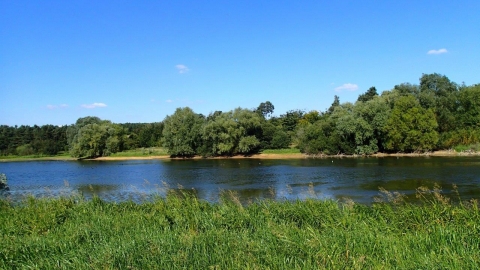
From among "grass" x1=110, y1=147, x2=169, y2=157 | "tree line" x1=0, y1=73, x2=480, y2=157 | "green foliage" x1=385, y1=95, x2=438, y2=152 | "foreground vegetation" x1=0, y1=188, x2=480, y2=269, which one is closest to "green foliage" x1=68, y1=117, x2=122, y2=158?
"tree line" x1=0, y1=73, x2=480, y2=157

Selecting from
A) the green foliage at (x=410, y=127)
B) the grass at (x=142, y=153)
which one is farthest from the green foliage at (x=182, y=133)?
the green foliage at (x=410, y=127)

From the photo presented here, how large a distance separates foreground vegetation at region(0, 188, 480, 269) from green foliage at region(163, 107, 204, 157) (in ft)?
197

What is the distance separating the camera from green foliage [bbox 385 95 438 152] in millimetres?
56750

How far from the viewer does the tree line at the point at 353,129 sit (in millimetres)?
58031

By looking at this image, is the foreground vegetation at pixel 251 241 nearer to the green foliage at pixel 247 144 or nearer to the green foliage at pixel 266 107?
the green foliage at pixel 247 144

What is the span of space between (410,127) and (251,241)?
183ft

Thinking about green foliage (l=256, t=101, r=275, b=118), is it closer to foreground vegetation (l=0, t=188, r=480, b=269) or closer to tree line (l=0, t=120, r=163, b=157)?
tree line (l=0, t=120, r=163, b=157)

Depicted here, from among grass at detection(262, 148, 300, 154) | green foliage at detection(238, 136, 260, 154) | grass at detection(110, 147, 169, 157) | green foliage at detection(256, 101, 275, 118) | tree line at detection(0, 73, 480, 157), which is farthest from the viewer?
green foliage at detection(256, 101, 275, 118)

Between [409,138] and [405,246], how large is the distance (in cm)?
5484

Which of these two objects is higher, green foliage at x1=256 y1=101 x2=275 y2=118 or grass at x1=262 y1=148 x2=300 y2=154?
green foliage at x1=256 y1=101 x2=275 y2=118

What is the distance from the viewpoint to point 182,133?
234 ft

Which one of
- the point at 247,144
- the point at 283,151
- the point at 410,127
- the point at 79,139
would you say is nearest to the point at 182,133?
the point at 247,144

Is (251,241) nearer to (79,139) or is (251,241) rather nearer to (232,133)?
(232,133)

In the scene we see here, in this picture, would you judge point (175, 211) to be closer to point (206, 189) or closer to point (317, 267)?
point (317, 267)
